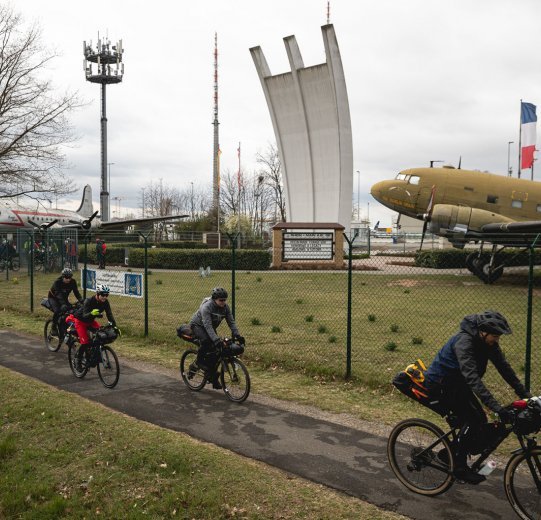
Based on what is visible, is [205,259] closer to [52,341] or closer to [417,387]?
[52,341]

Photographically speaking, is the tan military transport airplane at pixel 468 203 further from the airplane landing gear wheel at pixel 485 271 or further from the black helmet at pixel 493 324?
the black helmet at pixel 493 324

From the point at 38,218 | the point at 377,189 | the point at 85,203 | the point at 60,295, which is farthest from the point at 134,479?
the point at 85,203

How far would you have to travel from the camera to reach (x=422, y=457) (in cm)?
545

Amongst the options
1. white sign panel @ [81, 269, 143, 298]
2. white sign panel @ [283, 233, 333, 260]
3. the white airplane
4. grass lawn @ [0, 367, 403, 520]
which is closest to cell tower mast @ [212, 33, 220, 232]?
the white airplane

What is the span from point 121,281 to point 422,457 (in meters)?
10.1

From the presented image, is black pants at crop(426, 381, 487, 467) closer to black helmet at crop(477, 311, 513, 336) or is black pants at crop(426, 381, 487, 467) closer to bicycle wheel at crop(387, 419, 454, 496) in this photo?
bicycle wheel at crop(387, 419, 454, 496)

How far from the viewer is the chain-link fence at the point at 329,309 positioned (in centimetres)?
1080

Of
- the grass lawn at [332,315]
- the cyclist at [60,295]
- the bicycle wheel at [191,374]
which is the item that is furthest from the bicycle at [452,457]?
the cyclist at [60,295]

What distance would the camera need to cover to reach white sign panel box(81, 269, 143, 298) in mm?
13266

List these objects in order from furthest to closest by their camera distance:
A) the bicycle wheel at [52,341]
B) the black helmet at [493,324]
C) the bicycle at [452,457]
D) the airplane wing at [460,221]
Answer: the airplane wing at [460,221] < the bicycle wheel at [52,341] < the black helmet at [493,324] < the bicycle at [452,457]

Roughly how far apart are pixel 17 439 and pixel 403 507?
497 cm

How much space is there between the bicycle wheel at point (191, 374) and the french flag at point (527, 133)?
131ft

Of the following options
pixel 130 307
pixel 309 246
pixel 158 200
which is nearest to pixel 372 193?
pixel 309 246

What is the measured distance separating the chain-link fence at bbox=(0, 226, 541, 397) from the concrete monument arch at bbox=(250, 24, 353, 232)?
641 inches
